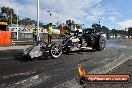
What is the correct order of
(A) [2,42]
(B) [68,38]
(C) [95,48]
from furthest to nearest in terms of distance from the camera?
(A) [2,42]
(C) [95,48]
(B) [68,38]

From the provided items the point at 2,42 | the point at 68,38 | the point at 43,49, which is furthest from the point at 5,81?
the point at 2,42

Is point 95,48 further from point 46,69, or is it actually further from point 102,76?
point 102,76

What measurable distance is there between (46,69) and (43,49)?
289cm

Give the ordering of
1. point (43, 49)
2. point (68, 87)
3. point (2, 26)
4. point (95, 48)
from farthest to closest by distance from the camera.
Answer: point (2, 26)
point (95, 48)
point (43, 49)
point (68, 87)

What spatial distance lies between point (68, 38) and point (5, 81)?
25.1 ft

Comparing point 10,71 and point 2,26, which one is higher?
point 2,26

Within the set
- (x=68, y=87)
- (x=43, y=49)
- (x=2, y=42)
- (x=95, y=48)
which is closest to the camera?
(x=68, y=87)

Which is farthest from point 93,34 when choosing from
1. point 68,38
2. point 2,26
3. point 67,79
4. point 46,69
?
point 2,26

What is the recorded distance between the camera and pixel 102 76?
326cm

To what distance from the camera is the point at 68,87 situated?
611cm

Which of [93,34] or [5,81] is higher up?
[93,34]

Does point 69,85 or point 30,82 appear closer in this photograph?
point 69,85

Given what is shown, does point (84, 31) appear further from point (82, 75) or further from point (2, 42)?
point (82, 75)

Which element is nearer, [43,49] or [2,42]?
[43,49]
